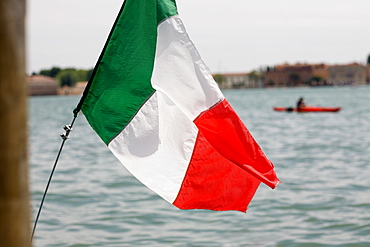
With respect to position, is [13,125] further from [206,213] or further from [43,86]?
[43,86]

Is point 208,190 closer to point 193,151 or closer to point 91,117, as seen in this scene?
point 193,151

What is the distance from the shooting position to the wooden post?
1.90 meters

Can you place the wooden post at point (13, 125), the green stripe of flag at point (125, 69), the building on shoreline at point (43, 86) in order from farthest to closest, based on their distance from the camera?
1. the building on shoreline at point (43, 86)
2. the green stripe of flag at point (125, 69)
3. the wooden post at point (13, 125)

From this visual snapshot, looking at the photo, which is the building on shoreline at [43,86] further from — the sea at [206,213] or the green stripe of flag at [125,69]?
the green stripe of flag at [125,69]

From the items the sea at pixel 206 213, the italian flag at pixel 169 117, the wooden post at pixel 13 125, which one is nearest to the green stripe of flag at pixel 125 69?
the italian flag at pixel 169 117

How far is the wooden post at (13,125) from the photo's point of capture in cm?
190

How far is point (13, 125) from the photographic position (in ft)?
6.36

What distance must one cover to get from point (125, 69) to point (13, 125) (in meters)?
2.77

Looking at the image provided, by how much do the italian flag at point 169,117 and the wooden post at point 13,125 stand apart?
264 centimetres

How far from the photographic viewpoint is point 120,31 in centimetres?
460

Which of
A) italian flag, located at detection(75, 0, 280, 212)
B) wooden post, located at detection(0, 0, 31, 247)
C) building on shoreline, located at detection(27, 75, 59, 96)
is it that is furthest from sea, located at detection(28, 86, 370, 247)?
Result: building on shoreline, located at detection(27, 75, 59, 96)

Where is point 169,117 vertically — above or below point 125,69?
below

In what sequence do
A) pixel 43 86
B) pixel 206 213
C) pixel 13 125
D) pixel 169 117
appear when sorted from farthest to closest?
pixel 43 86 < pixel 206 213 < pixel 169 117 < pixel 13 125

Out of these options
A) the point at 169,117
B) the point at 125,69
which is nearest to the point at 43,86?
the point at 169,117
